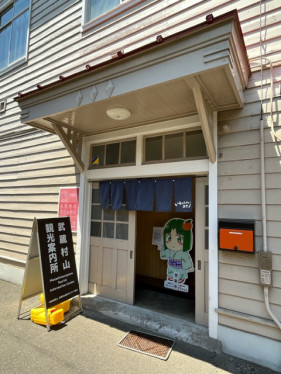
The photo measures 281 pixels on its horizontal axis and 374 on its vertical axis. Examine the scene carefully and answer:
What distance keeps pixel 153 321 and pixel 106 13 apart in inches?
224

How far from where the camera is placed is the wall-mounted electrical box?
2.76 metres

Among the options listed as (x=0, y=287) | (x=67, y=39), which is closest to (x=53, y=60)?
(x=67, y=39)

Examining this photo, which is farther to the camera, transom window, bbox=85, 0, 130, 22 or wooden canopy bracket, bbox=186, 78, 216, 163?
transom window, bbox=85, 0, 130, 22

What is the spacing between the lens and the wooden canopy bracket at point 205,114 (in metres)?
2.49

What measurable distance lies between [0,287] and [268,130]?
19.9ft

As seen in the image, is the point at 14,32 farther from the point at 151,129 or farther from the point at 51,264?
the point at 51,264

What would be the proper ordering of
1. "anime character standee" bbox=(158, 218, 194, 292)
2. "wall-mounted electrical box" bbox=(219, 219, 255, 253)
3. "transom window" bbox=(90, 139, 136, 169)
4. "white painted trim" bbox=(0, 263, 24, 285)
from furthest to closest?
"white painted trim" bbox=(0, 263, 24, 285) → "anime character standee" bbox=(158, 218, 194, 292) → "transom window" bbox=(90, 139, 136, 169) → "wall-mounted electrical box" bbox=(219, 219, 255, 253)

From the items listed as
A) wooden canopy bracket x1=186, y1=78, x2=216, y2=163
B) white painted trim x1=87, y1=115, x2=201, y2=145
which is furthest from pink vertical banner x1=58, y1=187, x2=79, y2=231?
wooden canopy bracket x1=186, y1=78, x2=216, y2=163

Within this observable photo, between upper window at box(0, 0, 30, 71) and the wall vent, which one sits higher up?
upper window at box(0, 0, 30, 71)

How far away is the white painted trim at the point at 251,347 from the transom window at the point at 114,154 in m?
2.89

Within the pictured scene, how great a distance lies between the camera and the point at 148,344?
9.90 ft

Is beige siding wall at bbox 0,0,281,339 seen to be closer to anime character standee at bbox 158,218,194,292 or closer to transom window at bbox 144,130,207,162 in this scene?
transom window at bbox 144,130,207,162

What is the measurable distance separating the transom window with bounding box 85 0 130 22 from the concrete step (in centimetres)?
565

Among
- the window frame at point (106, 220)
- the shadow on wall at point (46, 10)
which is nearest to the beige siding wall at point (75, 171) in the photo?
the shadow on wall at point (46, 10)
